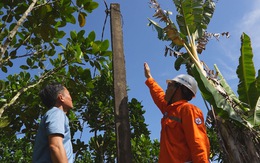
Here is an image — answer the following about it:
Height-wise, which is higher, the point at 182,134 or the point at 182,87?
the point at 182,87

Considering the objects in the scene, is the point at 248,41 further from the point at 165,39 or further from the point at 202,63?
the point at 165,39

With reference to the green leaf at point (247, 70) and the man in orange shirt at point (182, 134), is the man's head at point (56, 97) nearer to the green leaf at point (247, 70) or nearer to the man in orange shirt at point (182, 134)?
the man in orange shirt at point (182, 134)

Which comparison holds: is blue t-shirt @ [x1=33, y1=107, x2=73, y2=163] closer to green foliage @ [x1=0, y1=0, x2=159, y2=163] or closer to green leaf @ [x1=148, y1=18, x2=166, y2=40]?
green foliage @ [x1=0, y1=0, x2=159, y2=163]

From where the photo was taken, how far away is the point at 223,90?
498cm

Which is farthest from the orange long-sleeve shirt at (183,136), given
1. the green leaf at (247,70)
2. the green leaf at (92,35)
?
the green leaf at (247,70)

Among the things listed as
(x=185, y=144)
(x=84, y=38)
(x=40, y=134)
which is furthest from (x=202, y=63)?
(x=40, y=134)

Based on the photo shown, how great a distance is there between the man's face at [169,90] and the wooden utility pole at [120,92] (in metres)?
0.42

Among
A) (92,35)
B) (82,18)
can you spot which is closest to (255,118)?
(92,35)

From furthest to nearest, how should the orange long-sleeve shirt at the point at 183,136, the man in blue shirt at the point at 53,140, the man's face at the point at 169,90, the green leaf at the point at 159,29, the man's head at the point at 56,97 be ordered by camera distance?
the green leaf at the point at 159,29 < the man's face at the point at 169,90 < the orange long-sleeve shirt at the point at 183,136 < the man's head at the point at 56,97 < the man in blue shirt at the point at 53,140

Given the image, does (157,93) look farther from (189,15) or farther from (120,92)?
(189,15)

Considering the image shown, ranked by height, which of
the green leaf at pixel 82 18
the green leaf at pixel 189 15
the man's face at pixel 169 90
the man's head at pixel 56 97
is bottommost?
the man's head at pixel 56 97

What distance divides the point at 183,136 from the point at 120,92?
0.80m

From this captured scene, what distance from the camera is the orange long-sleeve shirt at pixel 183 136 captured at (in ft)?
8.27

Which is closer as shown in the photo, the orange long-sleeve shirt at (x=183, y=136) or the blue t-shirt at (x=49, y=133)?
the blue t-shirt at (x=49, y=133)
